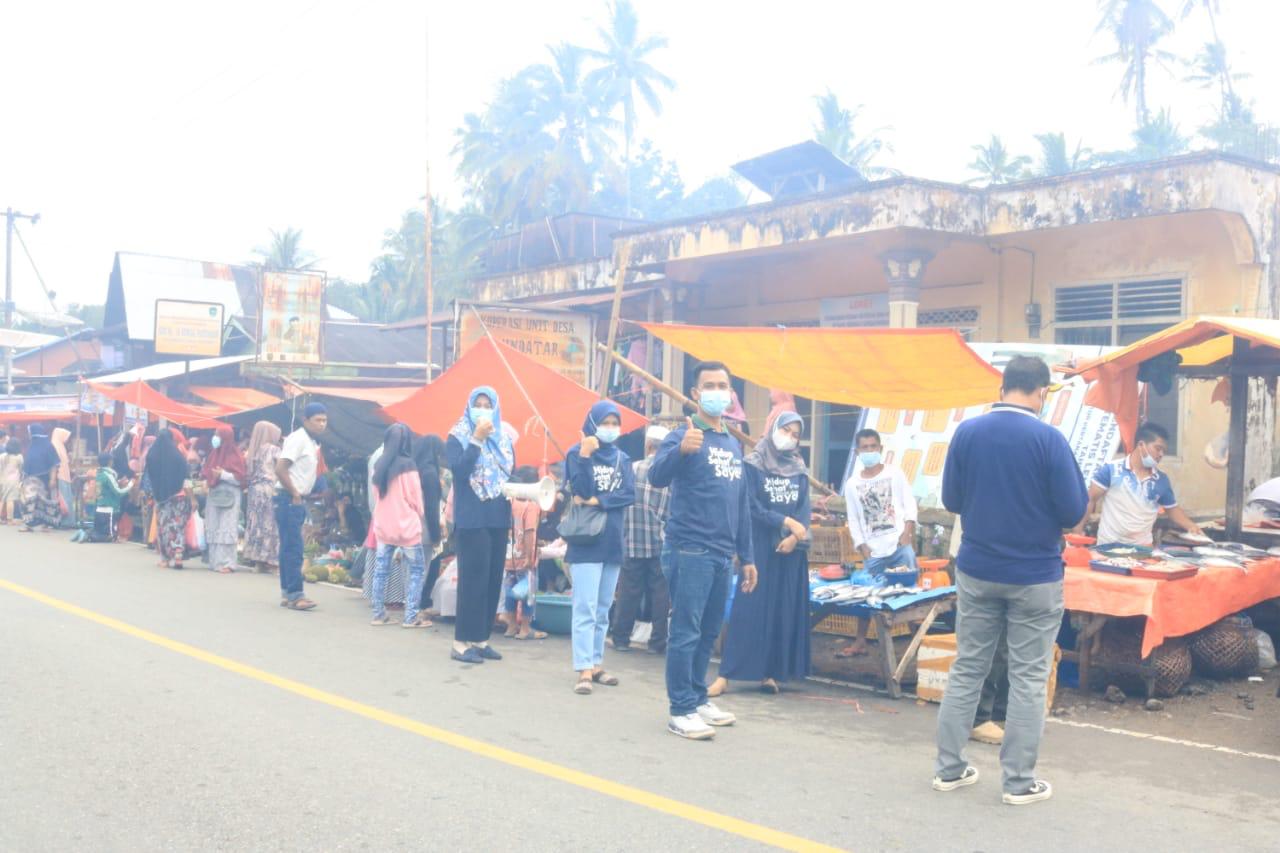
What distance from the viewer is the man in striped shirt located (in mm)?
9070

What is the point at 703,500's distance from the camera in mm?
6352

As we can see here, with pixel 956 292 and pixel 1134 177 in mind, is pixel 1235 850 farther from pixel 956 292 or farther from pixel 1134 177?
pixel 956 292

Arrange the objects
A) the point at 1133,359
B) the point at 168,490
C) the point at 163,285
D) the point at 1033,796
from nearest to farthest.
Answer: the point at 1033,796
the point at 1133,359
the point at 168,490
the point at 163,285

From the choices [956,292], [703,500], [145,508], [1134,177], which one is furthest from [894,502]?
[145,508]

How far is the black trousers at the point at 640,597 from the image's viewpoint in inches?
360

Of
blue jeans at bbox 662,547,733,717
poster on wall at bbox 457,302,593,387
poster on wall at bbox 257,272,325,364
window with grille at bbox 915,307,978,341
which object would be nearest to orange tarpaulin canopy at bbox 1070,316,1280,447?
blue jeans at bbox 662,547,733,717

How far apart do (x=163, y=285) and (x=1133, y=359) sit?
3041 centimetres

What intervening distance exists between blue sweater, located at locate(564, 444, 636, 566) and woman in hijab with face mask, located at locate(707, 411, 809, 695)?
2.78 feet

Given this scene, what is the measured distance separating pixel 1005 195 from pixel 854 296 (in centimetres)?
300

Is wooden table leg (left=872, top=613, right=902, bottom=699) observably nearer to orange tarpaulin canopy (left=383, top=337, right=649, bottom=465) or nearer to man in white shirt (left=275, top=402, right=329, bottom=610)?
orange tarpaulin canopy (left=383, top=337, right=649, bottom=465)

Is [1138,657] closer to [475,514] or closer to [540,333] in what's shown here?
[475,514]

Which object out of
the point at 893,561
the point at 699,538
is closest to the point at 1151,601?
the point at 893,561

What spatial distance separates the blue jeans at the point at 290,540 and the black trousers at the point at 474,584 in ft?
9.55

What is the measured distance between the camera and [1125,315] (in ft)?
44.2
